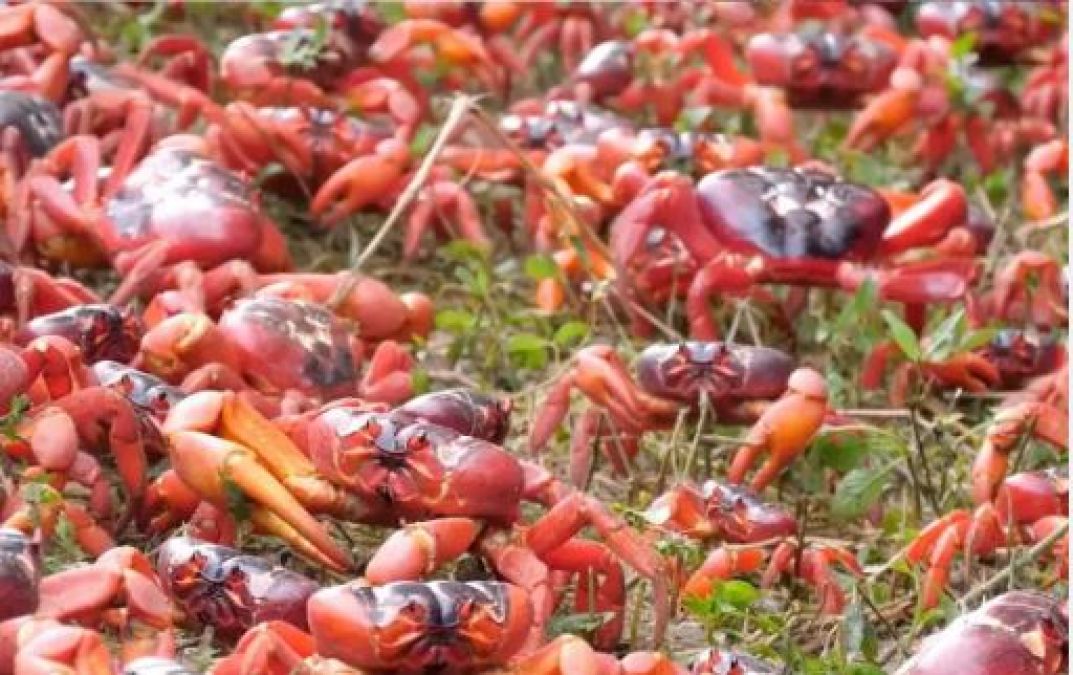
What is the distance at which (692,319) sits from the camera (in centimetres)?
554

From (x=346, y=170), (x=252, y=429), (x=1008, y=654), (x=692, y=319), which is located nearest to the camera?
(x=1008, y=654)

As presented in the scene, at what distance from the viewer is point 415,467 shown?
404 cm

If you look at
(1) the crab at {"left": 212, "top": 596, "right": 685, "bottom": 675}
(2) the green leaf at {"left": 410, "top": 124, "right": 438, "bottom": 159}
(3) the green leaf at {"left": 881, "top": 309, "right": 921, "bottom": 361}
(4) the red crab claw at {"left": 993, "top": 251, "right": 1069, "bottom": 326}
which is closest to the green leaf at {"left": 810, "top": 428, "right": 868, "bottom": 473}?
(3) the green leaf at {"left": 881, "top": 309, "right": 921, "bottom": 361}

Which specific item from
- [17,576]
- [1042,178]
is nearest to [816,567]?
[17,576]

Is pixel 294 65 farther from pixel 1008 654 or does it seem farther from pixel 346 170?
pixel 1008 654

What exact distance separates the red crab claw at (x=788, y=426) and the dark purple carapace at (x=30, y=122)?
1702 mm

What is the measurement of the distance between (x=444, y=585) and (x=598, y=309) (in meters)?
2.19

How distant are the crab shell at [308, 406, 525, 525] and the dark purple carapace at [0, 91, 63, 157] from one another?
1784mm

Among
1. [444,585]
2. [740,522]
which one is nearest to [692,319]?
[740,522]

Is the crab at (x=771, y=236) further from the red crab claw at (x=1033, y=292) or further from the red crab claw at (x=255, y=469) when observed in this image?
the red crab claw at (x=255, y=469)

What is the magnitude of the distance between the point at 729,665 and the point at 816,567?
31.7 inches

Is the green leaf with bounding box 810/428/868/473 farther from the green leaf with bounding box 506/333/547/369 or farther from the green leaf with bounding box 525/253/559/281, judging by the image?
the green leaf with bounding box 525/253/559/281

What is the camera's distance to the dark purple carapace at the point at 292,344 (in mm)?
4773

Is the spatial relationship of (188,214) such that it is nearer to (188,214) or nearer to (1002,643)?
(188,214)
